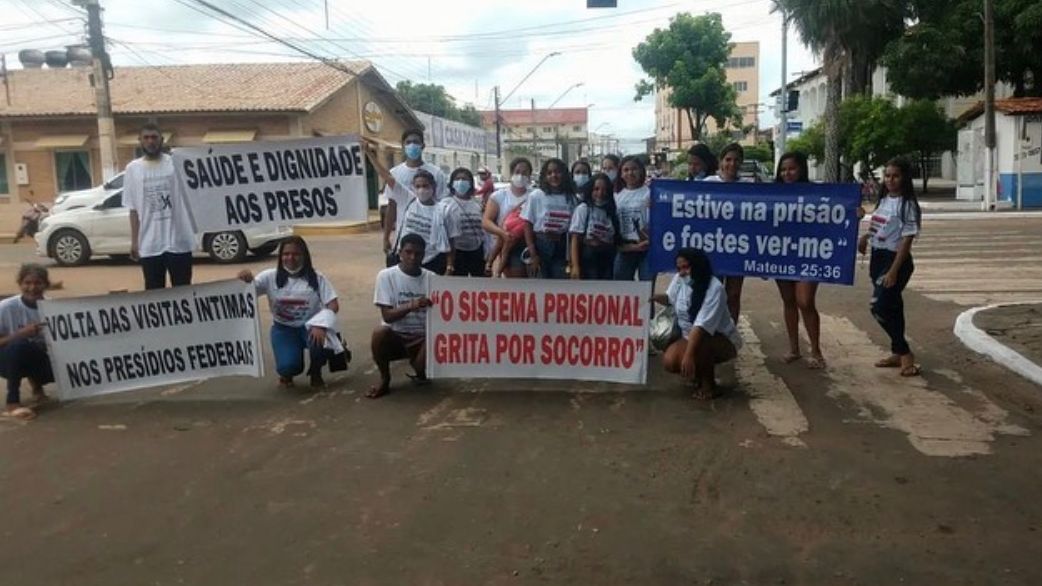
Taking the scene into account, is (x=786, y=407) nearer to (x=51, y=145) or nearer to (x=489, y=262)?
(x=489, y=262)

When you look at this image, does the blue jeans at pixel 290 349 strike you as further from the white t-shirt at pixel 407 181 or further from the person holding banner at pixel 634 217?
the person holding banner at pixel 634 217

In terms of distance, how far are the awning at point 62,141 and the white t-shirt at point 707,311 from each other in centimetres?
2751

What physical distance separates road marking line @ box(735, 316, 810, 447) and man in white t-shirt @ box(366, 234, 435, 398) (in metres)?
2.40

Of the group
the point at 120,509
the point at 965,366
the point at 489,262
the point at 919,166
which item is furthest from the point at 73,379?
the point at 919,166

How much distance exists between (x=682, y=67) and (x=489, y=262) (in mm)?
48210

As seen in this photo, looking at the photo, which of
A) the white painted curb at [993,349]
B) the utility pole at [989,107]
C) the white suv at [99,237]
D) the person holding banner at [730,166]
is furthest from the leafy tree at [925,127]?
the person holding banner at [730,166]

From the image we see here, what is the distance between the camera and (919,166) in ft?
129

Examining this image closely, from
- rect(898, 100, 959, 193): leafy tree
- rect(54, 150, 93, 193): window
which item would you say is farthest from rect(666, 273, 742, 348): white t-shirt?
rect(898, 100, 959, 193): leafy tree

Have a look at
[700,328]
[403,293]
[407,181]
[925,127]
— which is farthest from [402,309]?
[925,127]

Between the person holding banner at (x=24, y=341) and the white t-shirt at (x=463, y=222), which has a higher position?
the white t-shirt at (x=463, y=222)

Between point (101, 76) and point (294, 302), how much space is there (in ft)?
58.1

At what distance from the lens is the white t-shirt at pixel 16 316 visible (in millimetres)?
6367

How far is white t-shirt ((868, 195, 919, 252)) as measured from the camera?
6754 mm

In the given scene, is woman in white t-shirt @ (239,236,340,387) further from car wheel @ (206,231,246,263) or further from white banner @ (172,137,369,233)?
car wheel @ (206,231,246,263)
